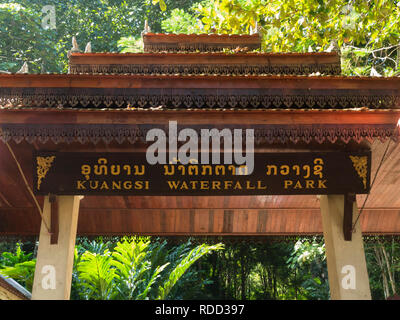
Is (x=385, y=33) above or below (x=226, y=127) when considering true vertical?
above

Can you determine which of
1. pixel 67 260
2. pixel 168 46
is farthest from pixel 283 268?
pixel 67 260

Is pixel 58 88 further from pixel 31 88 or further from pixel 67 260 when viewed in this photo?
pixel 67 260

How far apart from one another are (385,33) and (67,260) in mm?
7065

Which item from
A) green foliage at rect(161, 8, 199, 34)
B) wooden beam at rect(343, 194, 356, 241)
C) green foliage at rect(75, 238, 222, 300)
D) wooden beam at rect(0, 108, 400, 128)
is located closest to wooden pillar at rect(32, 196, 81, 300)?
wooden beam at rect(0, 108, 400, 128)

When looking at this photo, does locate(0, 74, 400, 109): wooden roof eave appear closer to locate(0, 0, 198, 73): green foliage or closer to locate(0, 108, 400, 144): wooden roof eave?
locate(0, 108, 400, 144): wooden roof eave

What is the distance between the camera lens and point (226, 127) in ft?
14.4

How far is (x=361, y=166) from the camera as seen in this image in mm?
4844

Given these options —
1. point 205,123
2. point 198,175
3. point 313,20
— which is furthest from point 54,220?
point 313,20

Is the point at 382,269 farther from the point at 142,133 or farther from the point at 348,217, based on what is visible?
the point at 142,133

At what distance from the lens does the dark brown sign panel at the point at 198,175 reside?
482 centimetres

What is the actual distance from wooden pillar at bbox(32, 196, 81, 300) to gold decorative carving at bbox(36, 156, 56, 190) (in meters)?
0.27

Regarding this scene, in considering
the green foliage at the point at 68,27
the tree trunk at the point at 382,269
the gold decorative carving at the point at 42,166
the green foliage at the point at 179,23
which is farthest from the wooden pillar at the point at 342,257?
the green foliage at the point at 68,27

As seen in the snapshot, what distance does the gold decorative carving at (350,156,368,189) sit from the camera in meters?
4.82

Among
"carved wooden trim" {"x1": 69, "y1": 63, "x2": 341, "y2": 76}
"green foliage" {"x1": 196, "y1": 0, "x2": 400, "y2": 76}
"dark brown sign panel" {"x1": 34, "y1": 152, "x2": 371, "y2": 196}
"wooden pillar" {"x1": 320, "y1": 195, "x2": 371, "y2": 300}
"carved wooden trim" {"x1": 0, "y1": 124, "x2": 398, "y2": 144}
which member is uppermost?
"green foliage" {"x1": 196, "y1": 0, "x2": 400, "y2": 76}
